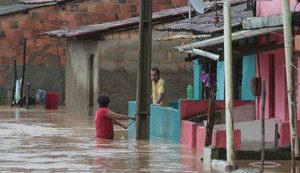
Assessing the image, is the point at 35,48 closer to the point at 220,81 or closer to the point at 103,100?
the point at 220,81

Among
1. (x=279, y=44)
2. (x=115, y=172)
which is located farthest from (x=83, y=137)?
(x=115, y=172)

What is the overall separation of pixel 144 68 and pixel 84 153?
4740 mm

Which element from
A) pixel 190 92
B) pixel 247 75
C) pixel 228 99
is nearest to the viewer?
pixel 228 99

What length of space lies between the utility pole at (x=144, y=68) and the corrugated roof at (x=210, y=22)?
1.16 metres

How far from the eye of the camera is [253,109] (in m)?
21.2

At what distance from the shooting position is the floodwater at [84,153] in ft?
49.0

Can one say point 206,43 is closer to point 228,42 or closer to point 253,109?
point 253,109

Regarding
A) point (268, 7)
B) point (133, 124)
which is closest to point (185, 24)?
point (133, 124)

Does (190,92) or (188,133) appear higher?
(190,92)

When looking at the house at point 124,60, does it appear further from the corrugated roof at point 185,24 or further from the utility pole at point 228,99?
the utility pole at point 228,99

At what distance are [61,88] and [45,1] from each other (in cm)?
403

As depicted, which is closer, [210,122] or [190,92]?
[210,122]

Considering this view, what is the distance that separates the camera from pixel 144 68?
71.4 ft

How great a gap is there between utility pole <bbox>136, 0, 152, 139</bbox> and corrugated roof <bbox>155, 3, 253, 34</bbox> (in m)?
1.16
